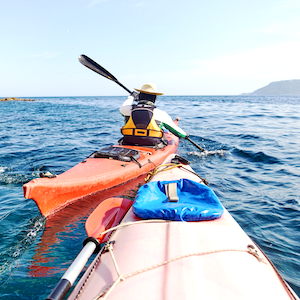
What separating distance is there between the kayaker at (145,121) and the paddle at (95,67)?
2636mm

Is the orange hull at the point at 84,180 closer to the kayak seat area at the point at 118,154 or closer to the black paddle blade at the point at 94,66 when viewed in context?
the kayak seat area at the point at 118,154

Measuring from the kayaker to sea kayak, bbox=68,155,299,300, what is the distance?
10.5 ft

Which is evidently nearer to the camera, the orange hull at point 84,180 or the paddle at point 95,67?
the orange hull at point 84,180

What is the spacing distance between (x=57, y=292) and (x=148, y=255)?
0.63 m

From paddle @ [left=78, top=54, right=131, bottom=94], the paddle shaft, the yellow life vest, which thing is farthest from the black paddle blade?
the paddle shaft

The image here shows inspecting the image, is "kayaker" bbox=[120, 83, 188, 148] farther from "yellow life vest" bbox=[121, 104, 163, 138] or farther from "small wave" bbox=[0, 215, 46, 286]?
"small wave" bbox=[0, 215, 46, 286]

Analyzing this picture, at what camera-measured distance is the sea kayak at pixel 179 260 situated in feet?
4.30

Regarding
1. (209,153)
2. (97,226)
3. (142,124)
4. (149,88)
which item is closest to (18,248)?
(97,226)

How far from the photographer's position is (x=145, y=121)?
17.0 ft

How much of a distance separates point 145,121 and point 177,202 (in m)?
3.28

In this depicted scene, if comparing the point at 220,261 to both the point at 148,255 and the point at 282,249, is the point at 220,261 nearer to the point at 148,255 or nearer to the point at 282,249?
the point at 148,255

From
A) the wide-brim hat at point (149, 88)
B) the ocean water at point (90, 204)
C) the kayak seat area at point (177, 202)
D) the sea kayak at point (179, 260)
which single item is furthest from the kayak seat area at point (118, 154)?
the sea kayak at point (179, 260)

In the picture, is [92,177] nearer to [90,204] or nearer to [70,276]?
[90,204]

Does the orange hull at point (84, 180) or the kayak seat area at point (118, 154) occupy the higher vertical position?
the kayak seat area at point (118, 154)
